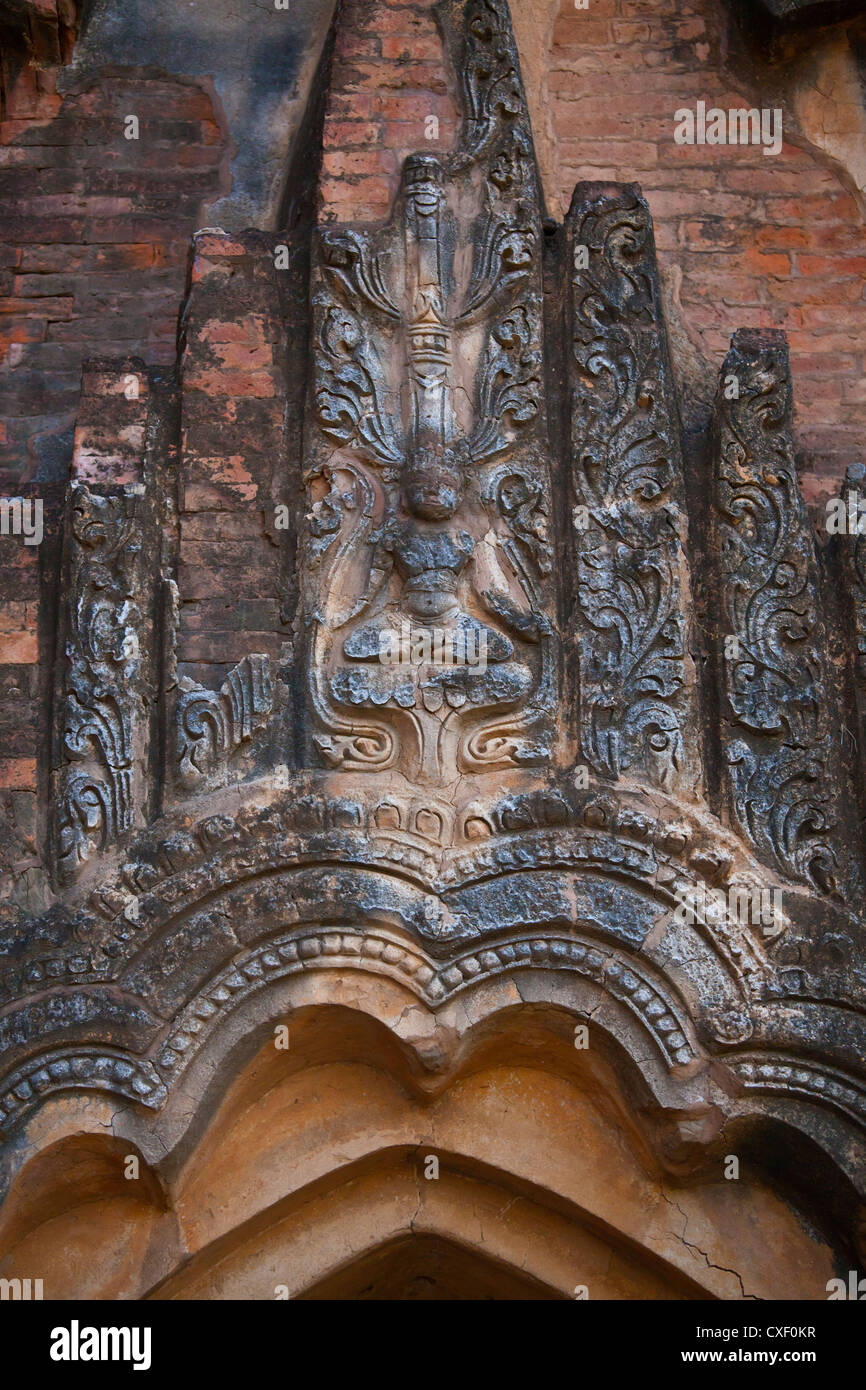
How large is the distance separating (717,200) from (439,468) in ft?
4.39

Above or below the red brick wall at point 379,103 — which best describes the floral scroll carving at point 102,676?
below

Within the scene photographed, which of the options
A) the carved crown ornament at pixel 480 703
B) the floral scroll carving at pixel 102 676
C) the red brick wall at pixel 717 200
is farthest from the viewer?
the red brick wall at pixel 717 200

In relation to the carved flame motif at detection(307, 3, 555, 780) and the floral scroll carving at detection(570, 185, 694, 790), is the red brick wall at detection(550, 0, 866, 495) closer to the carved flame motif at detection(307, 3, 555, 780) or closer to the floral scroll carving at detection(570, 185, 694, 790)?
the floral scroll carving at detection(570, 185, 694, 790)

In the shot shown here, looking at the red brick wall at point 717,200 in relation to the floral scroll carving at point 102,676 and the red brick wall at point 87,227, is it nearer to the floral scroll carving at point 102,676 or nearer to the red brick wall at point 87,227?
the red brick wall at point 87,227

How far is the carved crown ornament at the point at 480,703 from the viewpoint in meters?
3.76

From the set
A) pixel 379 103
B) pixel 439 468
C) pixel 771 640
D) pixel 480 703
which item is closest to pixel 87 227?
pixel 379 103

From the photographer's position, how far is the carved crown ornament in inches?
148

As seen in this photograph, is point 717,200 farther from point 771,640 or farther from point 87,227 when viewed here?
point 87,227

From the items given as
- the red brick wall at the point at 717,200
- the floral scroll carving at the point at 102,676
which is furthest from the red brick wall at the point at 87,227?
the red brick wall at the point at 717,200

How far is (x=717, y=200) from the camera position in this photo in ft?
15.8

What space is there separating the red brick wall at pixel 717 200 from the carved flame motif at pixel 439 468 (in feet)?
1.61

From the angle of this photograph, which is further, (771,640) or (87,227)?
(87,227)

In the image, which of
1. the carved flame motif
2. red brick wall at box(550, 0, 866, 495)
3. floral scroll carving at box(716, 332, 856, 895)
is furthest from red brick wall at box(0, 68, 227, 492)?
floral scroll carving at box(716, 332, 856, 895)

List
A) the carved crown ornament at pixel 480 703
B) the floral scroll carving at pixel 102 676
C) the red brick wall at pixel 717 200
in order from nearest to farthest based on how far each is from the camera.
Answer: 1. the carved crown ornament at pixel 480 703
2. the floral scroll carving at pixel 102 676
3. the red brick wall at pixel 717 200
